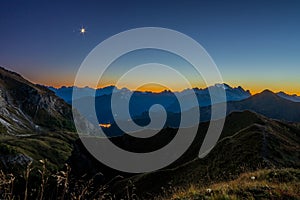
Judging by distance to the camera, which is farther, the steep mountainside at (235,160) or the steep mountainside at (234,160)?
the steep mountainside at (235,160)

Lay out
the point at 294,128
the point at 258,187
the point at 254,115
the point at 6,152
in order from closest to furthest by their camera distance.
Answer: the point at 258,187
the point at 294,128
the point at 254,115
the point at 6,152

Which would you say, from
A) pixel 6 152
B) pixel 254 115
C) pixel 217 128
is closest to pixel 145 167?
pixel 217 128

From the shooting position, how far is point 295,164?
91.4ft

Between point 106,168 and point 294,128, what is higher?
point 294,128

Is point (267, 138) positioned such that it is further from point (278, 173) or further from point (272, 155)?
point (278, 173)

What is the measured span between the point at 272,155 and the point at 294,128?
3257cm

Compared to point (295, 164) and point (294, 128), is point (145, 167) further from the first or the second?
point (295, 164)

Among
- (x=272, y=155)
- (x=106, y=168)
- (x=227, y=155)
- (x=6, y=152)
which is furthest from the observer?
(x=6, y=152)

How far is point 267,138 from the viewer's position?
34.9 m

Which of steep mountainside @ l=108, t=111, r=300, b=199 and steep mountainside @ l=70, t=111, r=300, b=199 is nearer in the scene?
steep mountainside @ l=70, t=111, r=300, b=199

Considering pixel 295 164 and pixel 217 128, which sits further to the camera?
pixel 217 128

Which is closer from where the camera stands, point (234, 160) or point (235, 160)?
point (235, 160)

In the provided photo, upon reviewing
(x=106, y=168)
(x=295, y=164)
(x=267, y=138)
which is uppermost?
(x=267, y=138)

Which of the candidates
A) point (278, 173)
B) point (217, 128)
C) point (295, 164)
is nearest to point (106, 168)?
point (217, 128)
